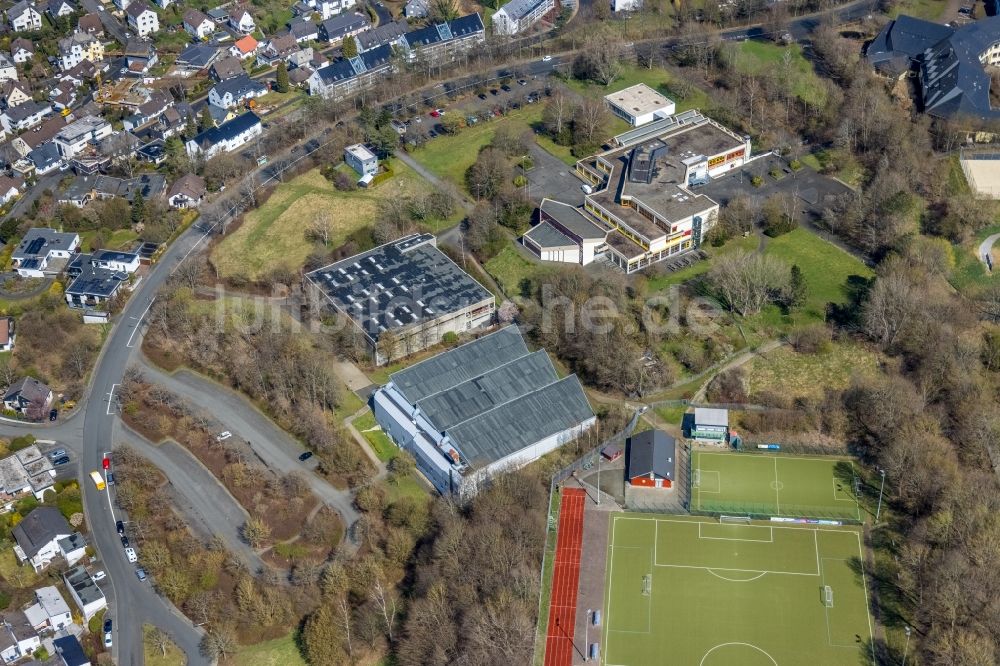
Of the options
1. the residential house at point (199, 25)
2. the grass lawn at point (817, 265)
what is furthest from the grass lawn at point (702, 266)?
the residential house at point (199, 25)

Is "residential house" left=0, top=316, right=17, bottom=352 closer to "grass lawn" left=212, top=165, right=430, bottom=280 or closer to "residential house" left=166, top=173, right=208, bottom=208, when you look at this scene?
"grass lawn" left=212, top=165, right=430, bottom=280

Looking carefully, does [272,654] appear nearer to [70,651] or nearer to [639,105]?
[70,651]

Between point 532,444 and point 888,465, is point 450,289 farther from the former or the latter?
point 888,465

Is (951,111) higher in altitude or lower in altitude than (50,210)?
lower

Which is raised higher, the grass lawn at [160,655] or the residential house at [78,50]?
the residential house at [78,50]

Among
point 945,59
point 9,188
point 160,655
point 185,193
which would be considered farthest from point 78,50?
point 945,59

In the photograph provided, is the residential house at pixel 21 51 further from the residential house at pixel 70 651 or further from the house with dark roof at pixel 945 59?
the house with dark roof at pixel 945 59

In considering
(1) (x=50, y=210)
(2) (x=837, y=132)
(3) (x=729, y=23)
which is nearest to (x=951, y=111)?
(2) (x=837, y=132)
